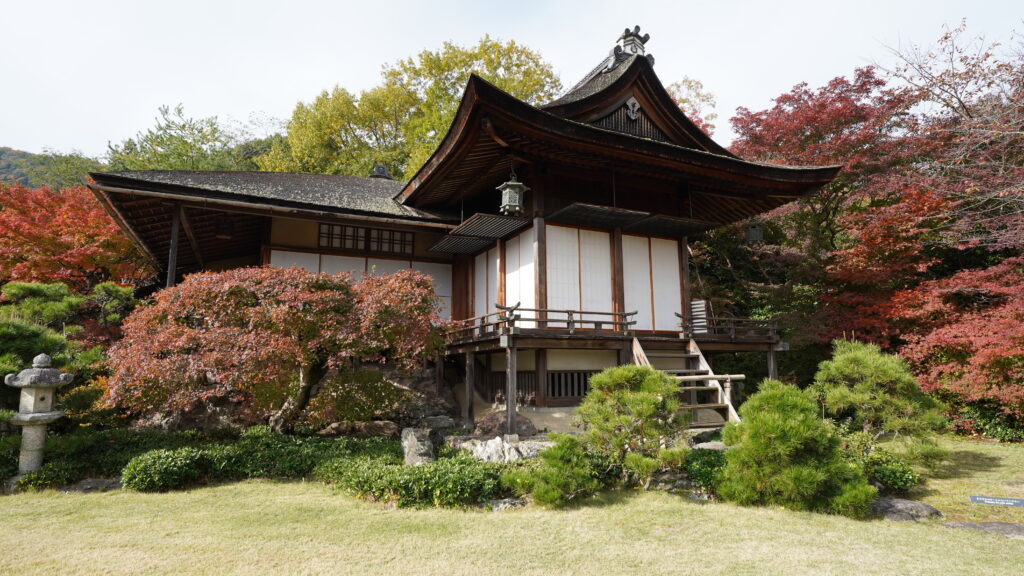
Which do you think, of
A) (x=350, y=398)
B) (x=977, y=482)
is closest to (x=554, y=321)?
(x=350, y=398)

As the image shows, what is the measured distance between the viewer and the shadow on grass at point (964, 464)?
24.9ft

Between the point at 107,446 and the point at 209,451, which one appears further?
the point at 107,446

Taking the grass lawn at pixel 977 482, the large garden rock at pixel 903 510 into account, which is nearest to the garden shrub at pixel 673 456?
the large garden rock at pixel 903 510

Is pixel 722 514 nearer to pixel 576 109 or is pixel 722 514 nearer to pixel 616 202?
pixel 616 202

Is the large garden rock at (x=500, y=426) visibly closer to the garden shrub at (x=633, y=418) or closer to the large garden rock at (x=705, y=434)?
the garden shrub at (x=633, y=418)

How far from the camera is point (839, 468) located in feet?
18.5

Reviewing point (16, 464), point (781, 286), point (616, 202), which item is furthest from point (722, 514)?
point (781, 286)

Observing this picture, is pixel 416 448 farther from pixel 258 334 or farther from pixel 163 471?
pixel 163 471

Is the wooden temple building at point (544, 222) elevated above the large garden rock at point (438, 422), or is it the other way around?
the wooden temple building at point (544, 222)

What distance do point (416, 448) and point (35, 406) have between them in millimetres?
4719

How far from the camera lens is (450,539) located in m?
4.73

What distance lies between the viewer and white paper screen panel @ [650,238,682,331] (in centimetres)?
1135

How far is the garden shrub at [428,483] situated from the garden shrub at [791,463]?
8.76 feet

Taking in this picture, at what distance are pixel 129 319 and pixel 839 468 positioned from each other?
9.60m
